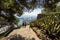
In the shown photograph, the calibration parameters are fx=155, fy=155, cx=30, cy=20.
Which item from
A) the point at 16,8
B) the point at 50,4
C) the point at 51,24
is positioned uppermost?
the point at 50,4

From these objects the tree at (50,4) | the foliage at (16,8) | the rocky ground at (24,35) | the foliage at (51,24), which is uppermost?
the tree at (50,4)

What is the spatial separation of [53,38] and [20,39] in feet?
6.90

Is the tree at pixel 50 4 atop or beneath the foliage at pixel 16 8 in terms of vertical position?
atop

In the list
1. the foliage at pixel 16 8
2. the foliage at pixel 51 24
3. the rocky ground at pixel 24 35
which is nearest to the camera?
the rocky ground at pixel 24 35

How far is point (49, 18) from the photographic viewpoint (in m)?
10.9

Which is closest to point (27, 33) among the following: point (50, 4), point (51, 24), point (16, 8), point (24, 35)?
point (24, 35)

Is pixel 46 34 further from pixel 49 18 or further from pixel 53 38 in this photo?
pixel 49 18

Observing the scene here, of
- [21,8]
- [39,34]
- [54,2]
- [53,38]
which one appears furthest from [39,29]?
[21,8]

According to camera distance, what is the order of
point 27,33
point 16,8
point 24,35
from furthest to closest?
point 16,8 < point 27,33 < point 24,35

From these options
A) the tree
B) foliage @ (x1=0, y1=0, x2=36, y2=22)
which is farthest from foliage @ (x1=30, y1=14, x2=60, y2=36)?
foliage @ (x1=0, y1=0, x2=36, y2=22)

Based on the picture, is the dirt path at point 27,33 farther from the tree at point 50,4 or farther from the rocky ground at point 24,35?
the tree at point 50,4

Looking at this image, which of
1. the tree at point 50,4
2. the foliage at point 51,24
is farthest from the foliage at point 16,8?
the foliage at point 51,24

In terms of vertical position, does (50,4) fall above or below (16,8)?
above

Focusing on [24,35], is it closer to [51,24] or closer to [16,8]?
[51,24]
